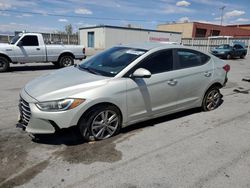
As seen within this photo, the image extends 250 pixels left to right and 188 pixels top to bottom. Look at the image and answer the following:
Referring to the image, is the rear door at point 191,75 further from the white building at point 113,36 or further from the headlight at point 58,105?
the white building at point 113,36

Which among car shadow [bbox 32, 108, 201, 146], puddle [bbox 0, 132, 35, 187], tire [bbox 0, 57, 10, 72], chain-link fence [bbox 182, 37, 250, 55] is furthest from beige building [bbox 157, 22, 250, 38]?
puddle [bbox 0, 132, 35, 187]

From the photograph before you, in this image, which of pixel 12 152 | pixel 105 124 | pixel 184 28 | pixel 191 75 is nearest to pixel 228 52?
pixel 191 75

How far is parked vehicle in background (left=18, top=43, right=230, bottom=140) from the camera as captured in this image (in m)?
3.57

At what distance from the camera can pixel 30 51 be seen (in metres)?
11.9

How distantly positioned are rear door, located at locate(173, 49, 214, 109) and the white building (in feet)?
98.4

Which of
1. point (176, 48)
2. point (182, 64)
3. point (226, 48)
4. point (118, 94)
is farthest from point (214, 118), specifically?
point (226, 48)

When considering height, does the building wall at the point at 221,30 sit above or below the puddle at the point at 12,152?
above

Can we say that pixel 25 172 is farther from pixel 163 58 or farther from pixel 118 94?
pixel 163 58

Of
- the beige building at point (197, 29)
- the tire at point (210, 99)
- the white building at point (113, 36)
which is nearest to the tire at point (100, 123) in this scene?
the tire at point (210, 99)

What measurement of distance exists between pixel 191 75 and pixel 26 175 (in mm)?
3461

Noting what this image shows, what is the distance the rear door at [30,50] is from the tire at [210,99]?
30.1 ft

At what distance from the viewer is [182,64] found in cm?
484

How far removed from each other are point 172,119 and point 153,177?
7.24 feet

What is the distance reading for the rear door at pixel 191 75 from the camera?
477 cm
